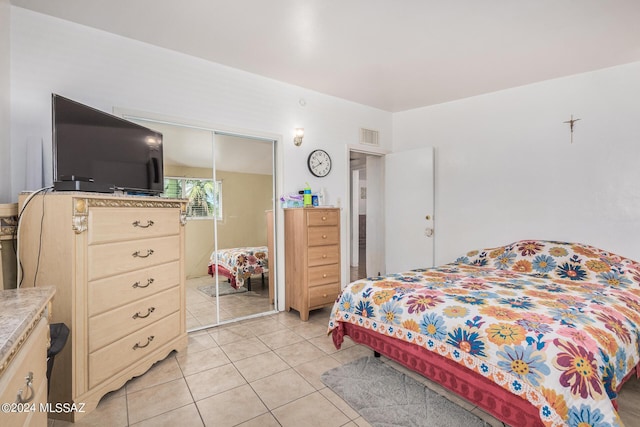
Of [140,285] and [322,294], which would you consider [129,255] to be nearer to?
[140,285]

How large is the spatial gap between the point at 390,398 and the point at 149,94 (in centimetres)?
310

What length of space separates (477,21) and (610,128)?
190cm

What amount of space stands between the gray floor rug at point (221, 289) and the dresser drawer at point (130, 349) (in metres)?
0.65

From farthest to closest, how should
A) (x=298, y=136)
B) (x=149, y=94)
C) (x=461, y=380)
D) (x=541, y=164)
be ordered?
(x=298, y=136), (x=541, y=164), (x=149, y=94), (x=461, y=380)

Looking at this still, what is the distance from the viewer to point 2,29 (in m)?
2.05

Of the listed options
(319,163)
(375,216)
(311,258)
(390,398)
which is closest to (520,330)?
(390,398)

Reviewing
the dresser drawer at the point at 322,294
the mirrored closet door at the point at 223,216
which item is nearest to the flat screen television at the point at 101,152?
the mirrored closet door at the point at 223,216

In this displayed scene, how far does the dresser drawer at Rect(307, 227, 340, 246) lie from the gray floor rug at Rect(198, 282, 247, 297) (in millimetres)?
1027

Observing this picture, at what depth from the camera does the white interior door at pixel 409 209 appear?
416 cm

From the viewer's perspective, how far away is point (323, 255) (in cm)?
344

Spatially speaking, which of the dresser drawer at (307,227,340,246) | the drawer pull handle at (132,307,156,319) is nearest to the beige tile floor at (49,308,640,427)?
the drawer pull handle at (132,307,156,319)

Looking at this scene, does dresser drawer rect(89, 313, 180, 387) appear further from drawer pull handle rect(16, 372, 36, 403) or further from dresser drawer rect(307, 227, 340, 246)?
dresser drawer rect(307, 227, 340, 246)

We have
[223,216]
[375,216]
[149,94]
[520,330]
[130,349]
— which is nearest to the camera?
[520,330]

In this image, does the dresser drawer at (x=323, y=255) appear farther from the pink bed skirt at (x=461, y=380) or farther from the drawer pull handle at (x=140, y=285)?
the drawer pull handle at (x=140, y=285)
